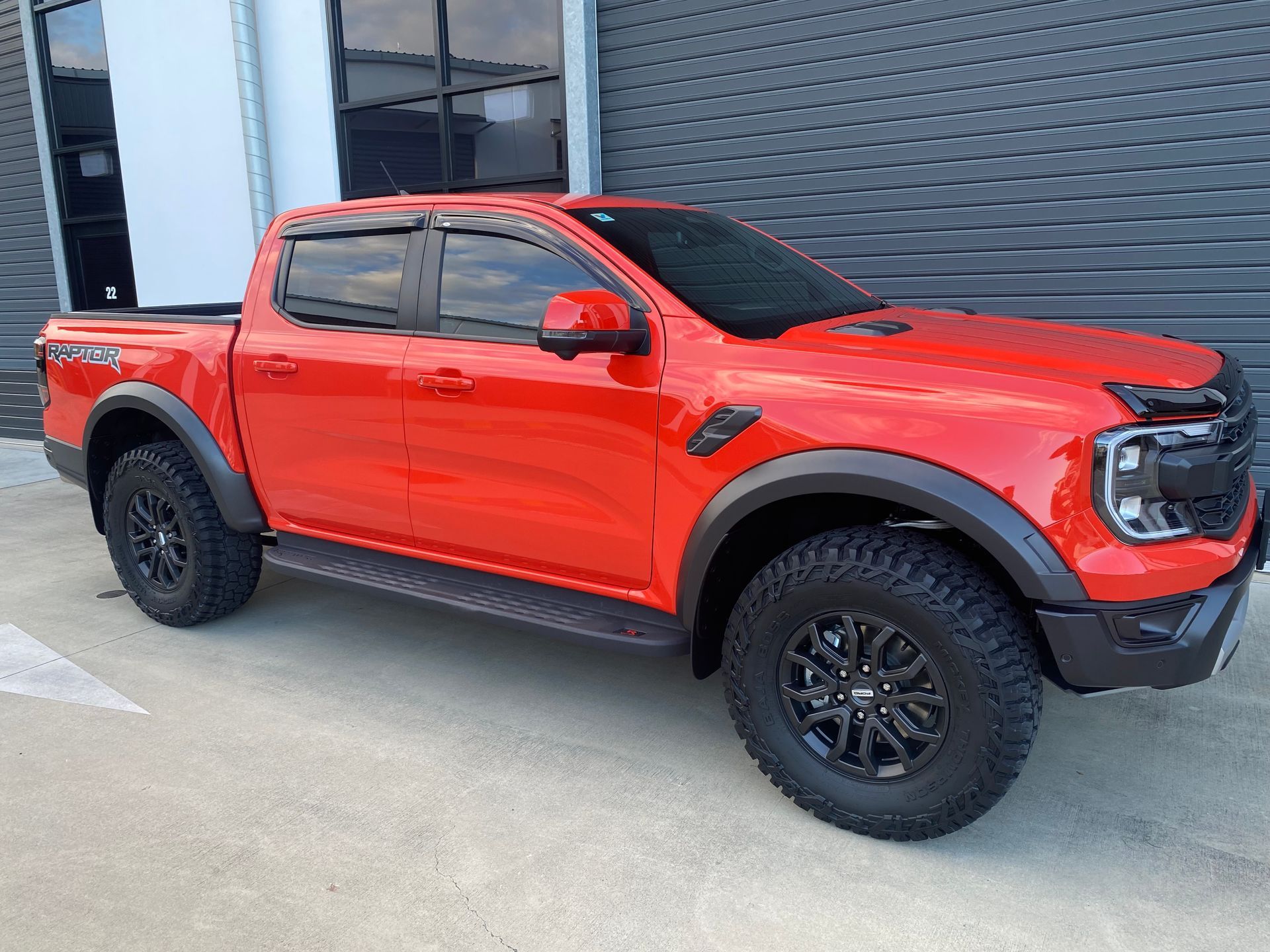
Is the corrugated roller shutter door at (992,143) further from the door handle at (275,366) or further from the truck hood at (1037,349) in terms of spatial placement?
the door handle at (275,366)

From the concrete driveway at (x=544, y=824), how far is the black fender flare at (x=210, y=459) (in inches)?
24.3

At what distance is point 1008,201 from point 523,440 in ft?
12.9

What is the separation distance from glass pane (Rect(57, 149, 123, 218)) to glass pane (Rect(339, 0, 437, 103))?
3.49 meters

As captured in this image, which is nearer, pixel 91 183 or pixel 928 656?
pixel 928 656

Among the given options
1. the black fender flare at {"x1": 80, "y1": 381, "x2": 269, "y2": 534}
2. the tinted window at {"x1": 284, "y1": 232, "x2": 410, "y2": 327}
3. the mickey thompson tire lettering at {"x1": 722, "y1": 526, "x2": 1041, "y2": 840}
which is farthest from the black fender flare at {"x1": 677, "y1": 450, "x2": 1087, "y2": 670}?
the black fender flare at {"x1": 80, "y1": 381, "x2": 269, "y2": 534}

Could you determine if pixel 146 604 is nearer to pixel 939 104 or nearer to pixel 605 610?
pixel 605 610

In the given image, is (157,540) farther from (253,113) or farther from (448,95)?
(253,113)

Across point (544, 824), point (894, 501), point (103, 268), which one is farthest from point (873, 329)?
point (103, 268)

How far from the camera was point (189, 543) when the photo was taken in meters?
4.04

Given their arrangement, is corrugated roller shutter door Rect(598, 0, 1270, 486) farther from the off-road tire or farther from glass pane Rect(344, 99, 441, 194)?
the off-road tire

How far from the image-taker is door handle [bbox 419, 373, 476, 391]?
3174 mm

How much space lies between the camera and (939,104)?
18.6 ft

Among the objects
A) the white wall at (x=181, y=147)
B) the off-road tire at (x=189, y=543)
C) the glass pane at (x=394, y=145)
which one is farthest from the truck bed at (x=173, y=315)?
the white wall at (x=181, y=147)

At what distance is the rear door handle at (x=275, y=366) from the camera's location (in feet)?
12.0
